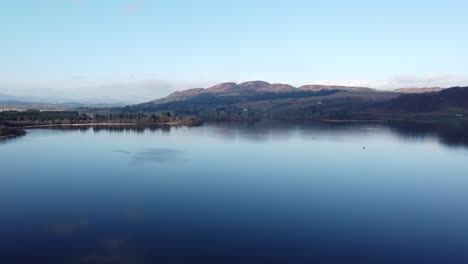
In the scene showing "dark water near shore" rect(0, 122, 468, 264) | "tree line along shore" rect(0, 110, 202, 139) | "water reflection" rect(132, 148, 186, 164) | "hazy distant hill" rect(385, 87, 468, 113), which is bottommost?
"dark water near shore" rect(0, 122, 468, 264)

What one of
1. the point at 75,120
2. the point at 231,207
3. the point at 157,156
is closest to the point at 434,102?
the point at 157,156

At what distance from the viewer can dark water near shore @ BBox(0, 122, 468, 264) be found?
9.02 m

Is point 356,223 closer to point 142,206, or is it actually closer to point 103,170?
point 142,206

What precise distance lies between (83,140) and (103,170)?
14125mm

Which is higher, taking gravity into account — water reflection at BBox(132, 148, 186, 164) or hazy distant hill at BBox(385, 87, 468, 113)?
hazy distant hill at BBox(385, 87, 468, 113)

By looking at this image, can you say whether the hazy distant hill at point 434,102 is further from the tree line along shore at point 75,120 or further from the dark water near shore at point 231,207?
the dark water near shore at point 231,207

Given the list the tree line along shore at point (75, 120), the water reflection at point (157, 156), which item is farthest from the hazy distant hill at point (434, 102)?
the water reflection at point (157, 156)

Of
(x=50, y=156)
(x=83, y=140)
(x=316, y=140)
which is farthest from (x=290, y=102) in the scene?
(x=50, y=156)

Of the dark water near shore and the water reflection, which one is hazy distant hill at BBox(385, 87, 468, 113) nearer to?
the dark water near shore

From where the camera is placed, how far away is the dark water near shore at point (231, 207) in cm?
902

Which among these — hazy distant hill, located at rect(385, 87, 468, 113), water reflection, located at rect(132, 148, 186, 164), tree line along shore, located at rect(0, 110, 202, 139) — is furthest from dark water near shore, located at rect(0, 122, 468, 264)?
hazy distant hill, located at rect(385, 87, 468, 113)

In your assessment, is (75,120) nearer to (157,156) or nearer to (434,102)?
(157,156)

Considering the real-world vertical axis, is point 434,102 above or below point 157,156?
above

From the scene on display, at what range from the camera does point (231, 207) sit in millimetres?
12312
